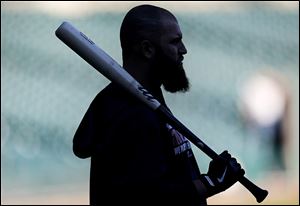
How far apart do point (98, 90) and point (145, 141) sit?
541 centimetres

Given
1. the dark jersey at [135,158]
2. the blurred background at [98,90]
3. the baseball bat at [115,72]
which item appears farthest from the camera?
the blurred background at [98,90]

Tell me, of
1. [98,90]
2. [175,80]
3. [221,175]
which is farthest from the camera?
[98,90]

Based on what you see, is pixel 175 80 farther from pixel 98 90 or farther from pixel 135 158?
pixel 98 90

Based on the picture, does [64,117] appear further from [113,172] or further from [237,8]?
[113,172]

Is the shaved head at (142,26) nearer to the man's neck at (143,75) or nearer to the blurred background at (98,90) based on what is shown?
the man's neck at (143,75)

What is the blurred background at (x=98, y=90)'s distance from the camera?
7340mm

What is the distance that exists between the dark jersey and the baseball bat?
2 cm

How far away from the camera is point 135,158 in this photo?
2178 millimetres

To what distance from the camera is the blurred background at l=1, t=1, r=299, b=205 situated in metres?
7.34

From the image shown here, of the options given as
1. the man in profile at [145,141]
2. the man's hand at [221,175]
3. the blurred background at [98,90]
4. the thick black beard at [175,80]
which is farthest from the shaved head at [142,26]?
the blurred background at [98,90]

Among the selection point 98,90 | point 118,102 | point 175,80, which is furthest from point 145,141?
point 98,90

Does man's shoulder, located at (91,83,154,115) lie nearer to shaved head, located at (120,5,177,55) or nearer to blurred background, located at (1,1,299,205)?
shaved head, located at (120,5,177,55)

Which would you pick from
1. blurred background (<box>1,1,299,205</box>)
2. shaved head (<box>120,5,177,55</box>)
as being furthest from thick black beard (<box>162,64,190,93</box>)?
blurred background (<box>1,1,299,205</box>)

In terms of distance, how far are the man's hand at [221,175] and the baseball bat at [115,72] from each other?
0.03 metres
